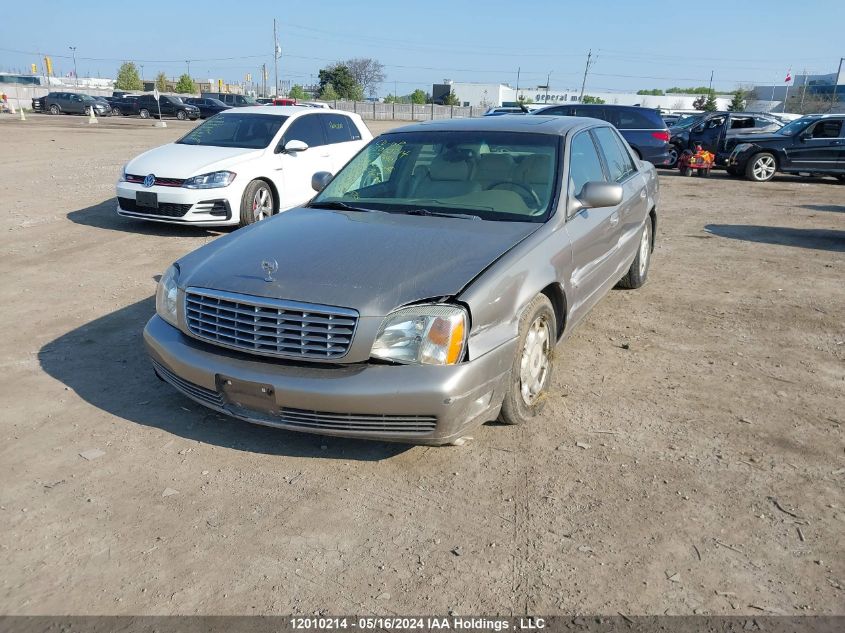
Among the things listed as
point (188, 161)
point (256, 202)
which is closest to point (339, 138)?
point (256, 202)

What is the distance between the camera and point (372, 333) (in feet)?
10.3

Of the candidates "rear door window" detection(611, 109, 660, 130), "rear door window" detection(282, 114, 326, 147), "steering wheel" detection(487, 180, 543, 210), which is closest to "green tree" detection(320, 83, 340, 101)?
"rear door window" detection(611, 109, 660, 130)

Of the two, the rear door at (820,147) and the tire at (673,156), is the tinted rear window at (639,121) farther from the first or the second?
the rear door at (820,147)

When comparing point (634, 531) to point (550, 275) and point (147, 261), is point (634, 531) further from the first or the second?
point (147, 261)

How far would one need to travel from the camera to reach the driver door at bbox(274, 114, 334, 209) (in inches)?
364

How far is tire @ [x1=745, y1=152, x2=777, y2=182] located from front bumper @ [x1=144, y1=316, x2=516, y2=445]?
1616 cm

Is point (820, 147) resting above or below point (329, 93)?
below

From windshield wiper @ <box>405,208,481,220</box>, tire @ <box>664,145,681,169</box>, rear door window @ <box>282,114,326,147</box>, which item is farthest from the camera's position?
tire @ <box>664,145,681,169</box>

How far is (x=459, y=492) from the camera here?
3252 mm

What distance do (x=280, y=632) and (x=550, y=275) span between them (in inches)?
91.1

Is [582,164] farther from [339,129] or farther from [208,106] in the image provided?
[208,106]

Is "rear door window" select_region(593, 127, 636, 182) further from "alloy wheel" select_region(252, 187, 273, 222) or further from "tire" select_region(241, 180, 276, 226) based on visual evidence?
"alloy wheel" select_region(252, 187, 273, 222)

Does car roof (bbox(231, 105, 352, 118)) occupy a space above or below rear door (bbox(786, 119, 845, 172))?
above

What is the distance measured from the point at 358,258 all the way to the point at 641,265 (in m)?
3.88
